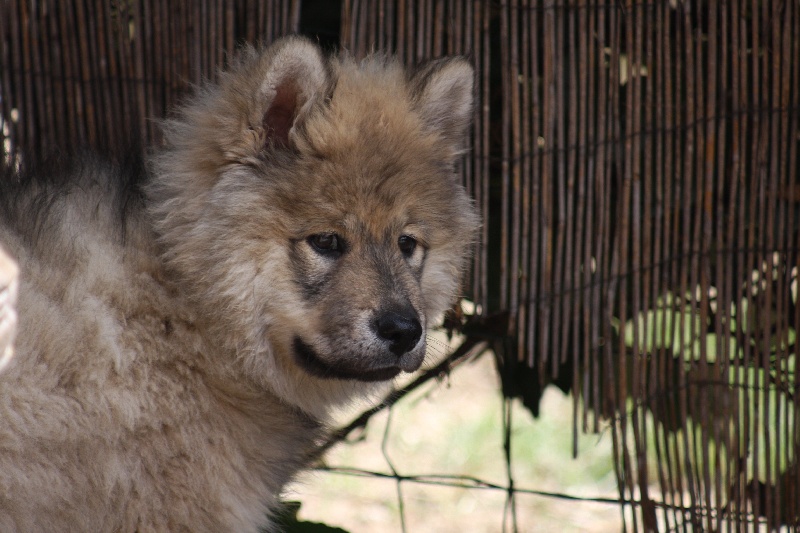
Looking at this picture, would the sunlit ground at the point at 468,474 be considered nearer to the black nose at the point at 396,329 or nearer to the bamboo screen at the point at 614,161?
the bamboo screen at the point at 614,161

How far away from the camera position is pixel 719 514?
134 inches

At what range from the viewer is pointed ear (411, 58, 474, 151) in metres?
2.91

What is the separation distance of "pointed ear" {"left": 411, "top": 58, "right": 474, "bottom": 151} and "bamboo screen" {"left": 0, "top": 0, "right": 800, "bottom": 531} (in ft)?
1.07

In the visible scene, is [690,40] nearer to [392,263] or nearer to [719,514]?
[392,263]

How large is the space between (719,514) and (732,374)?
57 centimetres

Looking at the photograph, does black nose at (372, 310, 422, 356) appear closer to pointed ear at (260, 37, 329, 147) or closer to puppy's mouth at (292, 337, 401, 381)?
puppy's mouth at (292, 337, 401, 381)

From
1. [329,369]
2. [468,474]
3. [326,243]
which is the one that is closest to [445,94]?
[326,243]

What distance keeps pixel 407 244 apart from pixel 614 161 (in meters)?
1.02

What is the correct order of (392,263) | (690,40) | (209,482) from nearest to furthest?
(209,482) < (392,263) < (690,40)

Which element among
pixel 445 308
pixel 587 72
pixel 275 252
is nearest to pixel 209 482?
pixel 275 252

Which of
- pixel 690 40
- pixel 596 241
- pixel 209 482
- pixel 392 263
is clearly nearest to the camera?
pixel 209 482

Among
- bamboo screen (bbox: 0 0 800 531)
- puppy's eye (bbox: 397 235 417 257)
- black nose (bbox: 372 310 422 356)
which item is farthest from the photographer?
bamboo screen (bbox: 0 0 800 531)

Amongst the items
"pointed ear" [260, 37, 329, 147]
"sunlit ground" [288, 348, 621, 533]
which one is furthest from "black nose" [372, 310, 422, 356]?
"sunlit ground" [288, 348, 621, 533]

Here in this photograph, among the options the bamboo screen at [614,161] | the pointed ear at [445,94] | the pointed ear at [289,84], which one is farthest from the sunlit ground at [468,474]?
the pointed ear at [289,84]
